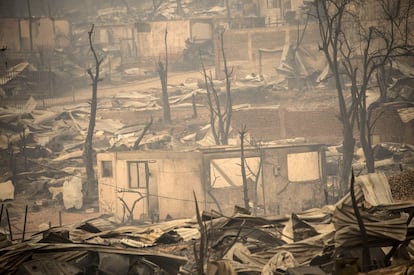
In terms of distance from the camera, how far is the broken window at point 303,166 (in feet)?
77.6

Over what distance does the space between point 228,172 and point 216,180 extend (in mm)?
587

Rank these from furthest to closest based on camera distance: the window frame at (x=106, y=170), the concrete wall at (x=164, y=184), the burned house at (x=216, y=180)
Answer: the window frame at (x=106, y=170) → the burned house at (x=216, y=180) → the concrete wall at (x=164, y=184)

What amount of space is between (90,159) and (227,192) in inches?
290

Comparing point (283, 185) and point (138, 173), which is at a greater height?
point (138, 173)

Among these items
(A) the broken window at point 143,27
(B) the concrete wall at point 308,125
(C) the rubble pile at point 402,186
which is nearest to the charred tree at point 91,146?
(A) the broken window at point 143,27

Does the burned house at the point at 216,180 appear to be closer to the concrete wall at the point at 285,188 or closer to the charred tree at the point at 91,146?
the concrete wall at the point at 285,188

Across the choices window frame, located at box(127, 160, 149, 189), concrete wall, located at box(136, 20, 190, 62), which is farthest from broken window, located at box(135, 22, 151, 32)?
window frame, located at box(127, 160, 149, 189)

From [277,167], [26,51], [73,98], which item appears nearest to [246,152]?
[277,167]

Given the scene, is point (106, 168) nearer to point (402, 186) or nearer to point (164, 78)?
point (164, 78)

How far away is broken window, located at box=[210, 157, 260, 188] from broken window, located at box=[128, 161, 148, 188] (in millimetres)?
2617

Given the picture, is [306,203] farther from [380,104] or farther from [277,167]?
[380,104]

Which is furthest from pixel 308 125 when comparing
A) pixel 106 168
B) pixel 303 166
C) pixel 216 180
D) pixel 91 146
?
pixel 91 146

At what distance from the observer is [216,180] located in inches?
938

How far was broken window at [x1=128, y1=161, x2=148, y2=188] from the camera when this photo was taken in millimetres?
24281
